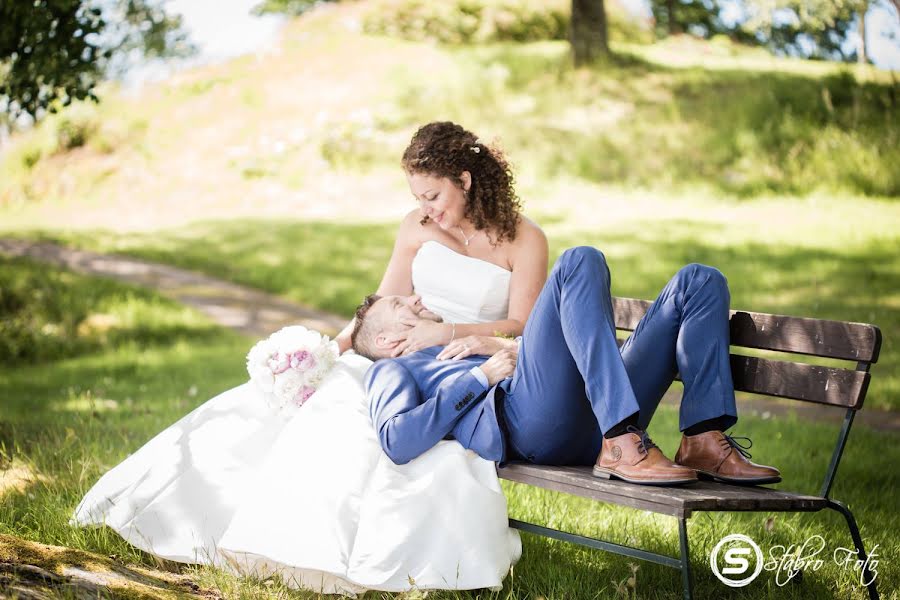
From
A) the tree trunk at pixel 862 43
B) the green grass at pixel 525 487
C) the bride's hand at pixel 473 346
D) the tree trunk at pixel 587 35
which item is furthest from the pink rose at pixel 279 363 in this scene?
the tree trunk at pixel 587 35

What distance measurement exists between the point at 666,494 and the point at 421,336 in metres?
1.55

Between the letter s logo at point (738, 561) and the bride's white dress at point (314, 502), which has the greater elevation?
the bride's white dress at point (314, 502)

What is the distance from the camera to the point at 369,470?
3645mm

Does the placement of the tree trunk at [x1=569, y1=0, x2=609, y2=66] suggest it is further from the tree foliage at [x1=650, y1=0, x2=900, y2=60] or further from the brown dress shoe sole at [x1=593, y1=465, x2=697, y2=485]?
the brown dress shoe sole at [x1=593, y1=465, x2=697, y2=485]

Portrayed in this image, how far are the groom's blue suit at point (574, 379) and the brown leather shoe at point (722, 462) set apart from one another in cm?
10

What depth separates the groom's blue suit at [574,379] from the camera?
3.36 metres

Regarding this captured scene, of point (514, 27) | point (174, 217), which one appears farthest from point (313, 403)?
point (514, 27)

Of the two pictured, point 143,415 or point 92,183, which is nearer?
Result: point 143,415

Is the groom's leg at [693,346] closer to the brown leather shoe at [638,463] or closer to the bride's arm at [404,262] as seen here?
the brown leather shoe at [638,463]

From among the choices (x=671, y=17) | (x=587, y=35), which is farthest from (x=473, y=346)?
(x=671, y=17)

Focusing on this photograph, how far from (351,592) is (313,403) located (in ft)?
2.51

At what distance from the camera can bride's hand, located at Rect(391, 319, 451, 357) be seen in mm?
4258

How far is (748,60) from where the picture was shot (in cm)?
1795

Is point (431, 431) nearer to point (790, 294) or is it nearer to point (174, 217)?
point (790, 294)
